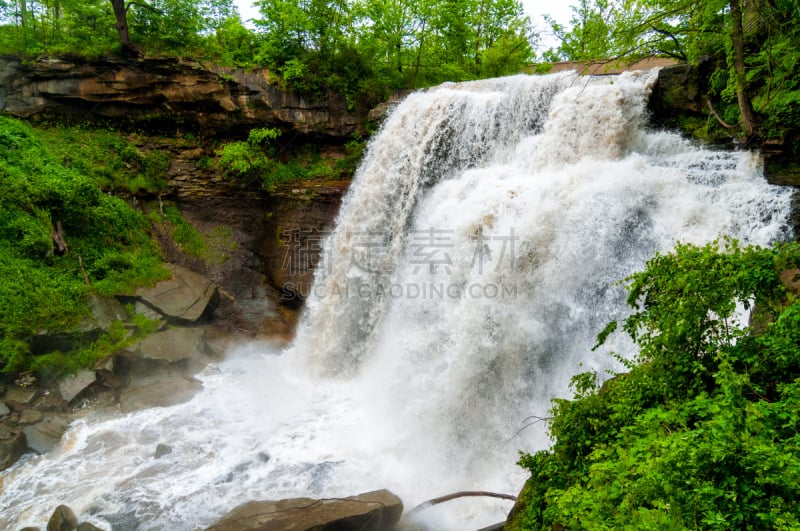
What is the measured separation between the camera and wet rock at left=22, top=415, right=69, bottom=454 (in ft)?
24.6

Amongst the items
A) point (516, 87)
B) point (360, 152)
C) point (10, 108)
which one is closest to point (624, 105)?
point (516, 87)

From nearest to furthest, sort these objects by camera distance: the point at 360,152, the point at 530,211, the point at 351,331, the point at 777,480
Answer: the point at 777,480 → the point at 530,211 → the point at 351,331 → the point at 360,152

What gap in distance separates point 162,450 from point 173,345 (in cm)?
336

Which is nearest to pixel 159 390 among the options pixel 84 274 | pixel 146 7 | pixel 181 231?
pixel 84 274

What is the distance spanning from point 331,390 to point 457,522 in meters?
4.42

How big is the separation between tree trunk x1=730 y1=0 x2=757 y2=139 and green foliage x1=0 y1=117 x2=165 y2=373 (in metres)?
13.1

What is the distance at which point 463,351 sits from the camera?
710 cm

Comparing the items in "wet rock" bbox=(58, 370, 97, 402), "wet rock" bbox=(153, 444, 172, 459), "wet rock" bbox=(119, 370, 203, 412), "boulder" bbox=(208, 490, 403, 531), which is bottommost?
"wet rock" bbox=(153, 444, 172, 459)

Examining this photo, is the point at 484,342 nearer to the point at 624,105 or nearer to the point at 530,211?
the point at 530,211

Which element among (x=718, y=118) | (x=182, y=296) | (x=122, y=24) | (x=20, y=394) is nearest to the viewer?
(x=718, y=118)

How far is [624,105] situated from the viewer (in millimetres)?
8641

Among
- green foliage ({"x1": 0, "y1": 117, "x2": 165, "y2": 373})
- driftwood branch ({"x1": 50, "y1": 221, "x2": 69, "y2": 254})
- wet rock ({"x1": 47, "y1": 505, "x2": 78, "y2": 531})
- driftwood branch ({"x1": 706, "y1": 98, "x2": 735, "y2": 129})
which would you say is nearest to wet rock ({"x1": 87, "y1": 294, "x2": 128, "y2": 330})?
green foliage ({"x1": 0, "y1": 117, "x2": 165, "y2": 373})

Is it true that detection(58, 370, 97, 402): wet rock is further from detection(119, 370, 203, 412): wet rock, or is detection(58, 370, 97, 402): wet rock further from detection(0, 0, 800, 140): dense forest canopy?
detection(0, 0, 800, 140): dense forest canopy

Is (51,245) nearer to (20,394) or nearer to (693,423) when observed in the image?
(20,394)
